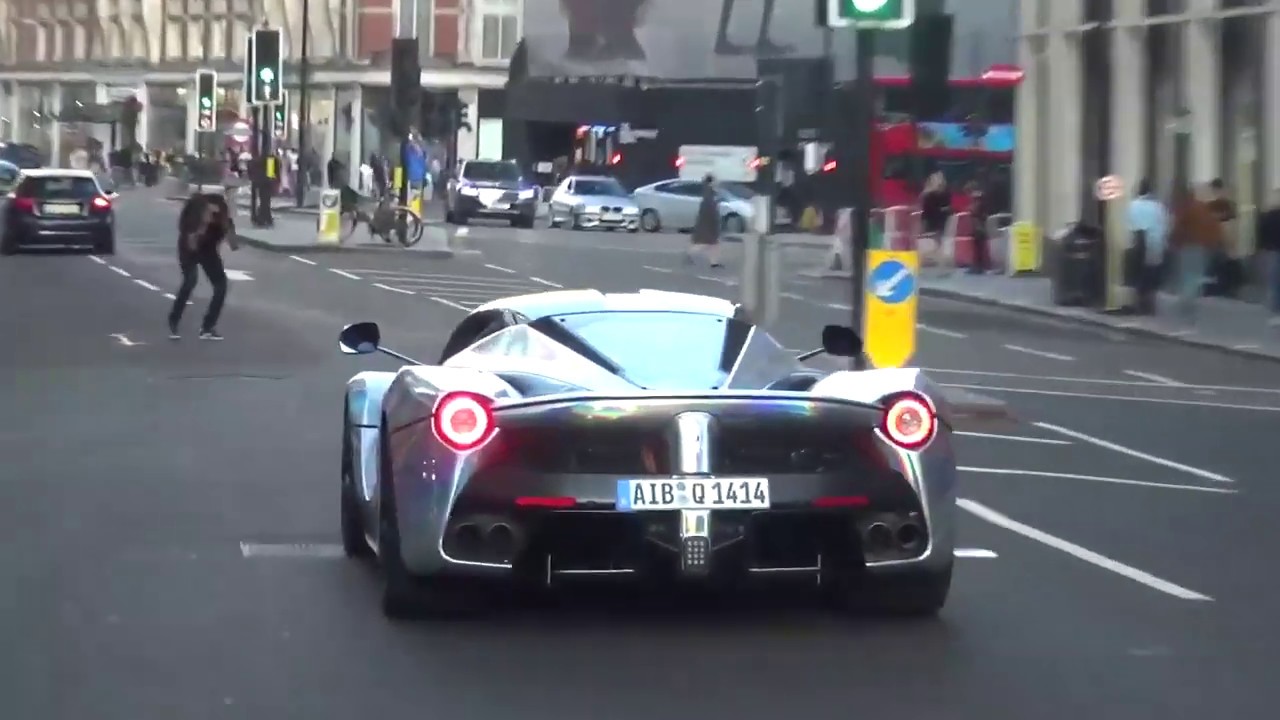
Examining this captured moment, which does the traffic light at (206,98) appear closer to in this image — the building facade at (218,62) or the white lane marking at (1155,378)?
the building facade at (218,62)

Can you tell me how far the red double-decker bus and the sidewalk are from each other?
1494cm

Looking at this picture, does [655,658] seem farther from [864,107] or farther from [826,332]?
[864,107]

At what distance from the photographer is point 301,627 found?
882 cm

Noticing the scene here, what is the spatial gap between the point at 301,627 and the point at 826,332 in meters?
2.60

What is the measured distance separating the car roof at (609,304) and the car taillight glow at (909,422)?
1.39 metres

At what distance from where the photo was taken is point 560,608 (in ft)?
30.4

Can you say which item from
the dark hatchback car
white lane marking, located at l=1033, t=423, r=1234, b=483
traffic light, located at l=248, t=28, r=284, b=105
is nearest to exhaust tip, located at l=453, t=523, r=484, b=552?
white lane marking, located at l=1033, t=423, r=1234, b=483

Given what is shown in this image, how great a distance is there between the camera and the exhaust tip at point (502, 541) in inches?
327

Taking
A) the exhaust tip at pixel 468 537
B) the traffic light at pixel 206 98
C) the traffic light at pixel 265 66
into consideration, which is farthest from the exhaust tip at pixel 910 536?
the traffic light at pixel 206 98

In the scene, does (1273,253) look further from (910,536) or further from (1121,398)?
(910,536)

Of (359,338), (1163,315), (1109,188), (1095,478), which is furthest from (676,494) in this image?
(1109,188)

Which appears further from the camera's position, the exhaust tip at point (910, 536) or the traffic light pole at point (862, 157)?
the traffic light pole at point (862, 157)

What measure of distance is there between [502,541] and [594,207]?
52.8m

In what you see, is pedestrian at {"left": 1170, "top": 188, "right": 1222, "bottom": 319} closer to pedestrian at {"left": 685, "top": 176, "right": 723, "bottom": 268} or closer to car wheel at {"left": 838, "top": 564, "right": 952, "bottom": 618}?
pedestrian at {"left": 685, "top": 176, "right": 723, "bottom": 268}
